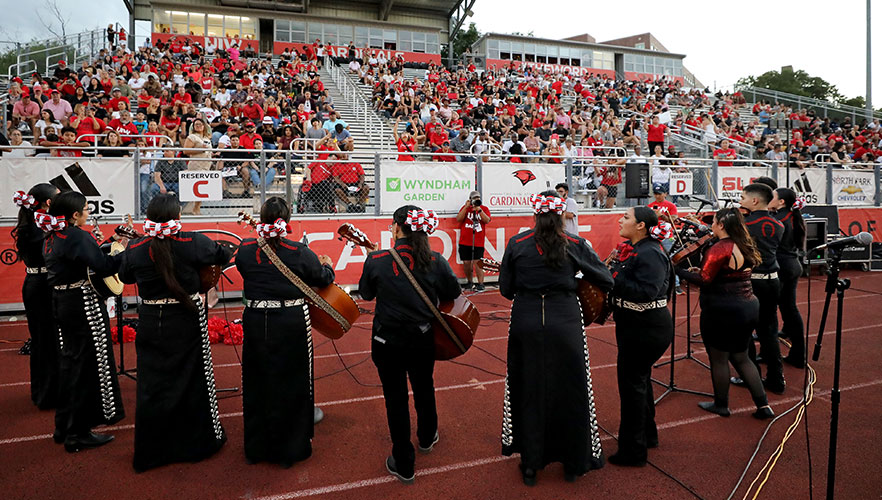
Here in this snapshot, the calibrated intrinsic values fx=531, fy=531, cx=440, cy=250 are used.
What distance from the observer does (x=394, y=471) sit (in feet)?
13.0

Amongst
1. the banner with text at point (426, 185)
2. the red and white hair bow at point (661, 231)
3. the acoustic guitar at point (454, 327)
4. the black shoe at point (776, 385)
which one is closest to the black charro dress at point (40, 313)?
the acoustic guitar at point (454, 327)

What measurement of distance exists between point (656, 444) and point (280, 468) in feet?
9.87

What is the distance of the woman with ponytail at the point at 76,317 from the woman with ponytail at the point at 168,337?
587 millimetres

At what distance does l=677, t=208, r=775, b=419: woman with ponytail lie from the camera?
455 centimetres

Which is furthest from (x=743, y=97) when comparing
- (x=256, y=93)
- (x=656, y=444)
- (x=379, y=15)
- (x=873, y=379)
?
(x=656, y=444)

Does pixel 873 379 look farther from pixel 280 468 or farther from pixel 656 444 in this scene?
pixel 280 468

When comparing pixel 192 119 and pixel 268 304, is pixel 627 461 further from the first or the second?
pixel 192 119

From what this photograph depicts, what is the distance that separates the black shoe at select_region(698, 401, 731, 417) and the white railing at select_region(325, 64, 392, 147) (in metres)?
12.1

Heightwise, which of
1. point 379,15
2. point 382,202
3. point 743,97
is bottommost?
point 382,202

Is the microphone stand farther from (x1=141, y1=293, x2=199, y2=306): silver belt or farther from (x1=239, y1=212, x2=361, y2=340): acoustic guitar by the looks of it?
(x1=141, y1=293, x2=199, y2=306): silver belt

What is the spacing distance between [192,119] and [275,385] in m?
11.6

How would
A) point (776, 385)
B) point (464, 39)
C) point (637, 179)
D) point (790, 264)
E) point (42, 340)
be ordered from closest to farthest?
point (42, 340), point (776, 385), point (790, 264), point (637, 179), point (464, 39)

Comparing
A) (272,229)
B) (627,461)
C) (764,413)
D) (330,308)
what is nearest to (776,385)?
(764,413)

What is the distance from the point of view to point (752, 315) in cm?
463
